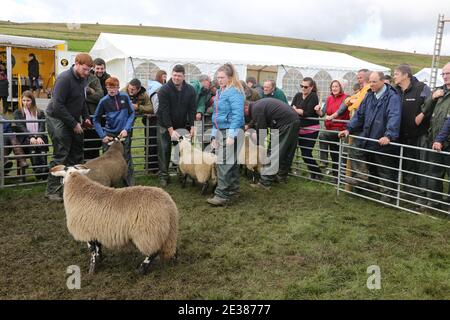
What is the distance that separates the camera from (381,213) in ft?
20.5

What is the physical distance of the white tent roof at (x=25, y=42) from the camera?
16484mm

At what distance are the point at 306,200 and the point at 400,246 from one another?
2116 millimetres

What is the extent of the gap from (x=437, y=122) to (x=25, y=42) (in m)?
16.2

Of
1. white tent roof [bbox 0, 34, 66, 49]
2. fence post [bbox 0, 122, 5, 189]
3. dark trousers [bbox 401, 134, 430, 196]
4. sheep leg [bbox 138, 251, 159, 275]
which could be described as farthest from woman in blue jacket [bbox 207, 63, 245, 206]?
white tent roof [bbox 0, 34, 66, 49]

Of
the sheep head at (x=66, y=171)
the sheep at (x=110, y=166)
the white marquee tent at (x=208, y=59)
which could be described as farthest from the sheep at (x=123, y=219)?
the white marquee tent at (x=208, y=59)

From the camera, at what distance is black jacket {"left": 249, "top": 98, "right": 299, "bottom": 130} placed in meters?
7.38

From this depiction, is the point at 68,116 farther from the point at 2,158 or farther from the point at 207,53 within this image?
the point at 207,53

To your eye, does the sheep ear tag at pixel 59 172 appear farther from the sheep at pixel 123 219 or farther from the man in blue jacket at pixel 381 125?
the man in blue jacket at pixel 381 125

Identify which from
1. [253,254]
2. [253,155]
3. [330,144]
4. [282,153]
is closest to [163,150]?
[253,155]

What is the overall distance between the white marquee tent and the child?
11.6m

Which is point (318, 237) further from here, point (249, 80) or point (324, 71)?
point (324, 71)

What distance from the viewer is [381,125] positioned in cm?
654

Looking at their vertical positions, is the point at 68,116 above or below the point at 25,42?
below
